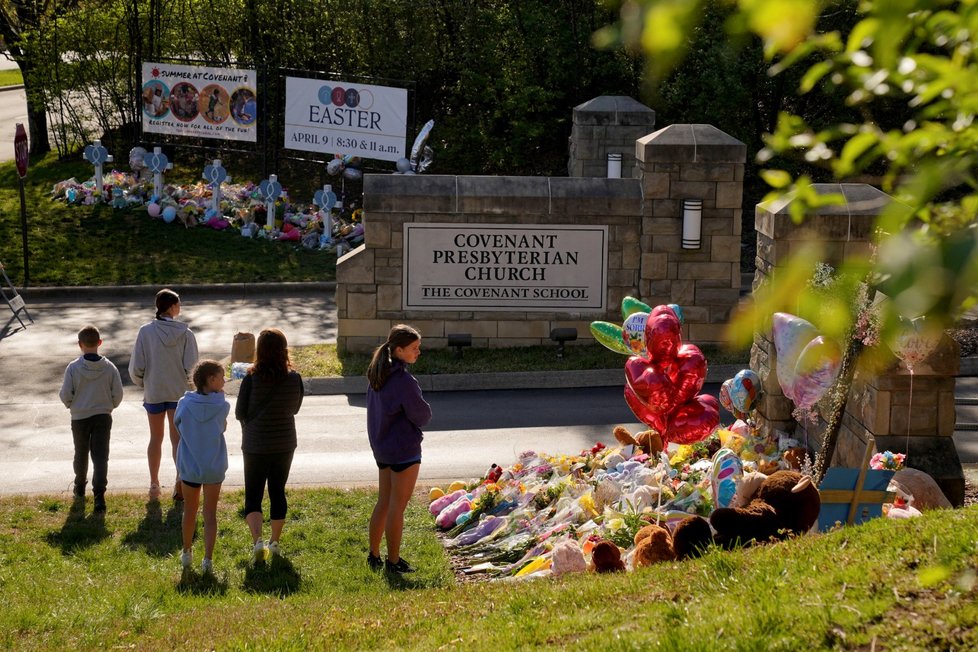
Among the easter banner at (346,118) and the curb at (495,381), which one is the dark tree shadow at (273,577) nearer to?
the curb at (495,381)

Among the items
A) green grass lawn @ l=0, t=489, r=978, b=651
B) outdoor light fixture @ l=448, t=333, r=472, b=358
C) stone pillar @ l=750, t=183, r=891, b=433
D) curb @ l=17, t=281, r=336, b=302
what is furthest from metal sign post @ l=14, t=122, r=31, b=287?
stone pillar @ l=750, t=183, r=891, b=433

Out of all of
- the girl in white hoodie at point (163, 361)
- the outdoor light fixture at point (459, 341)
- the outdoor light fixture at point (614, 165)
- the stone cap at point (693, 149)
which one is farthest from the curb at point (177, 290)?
the girl in white hoodie at point (163, 361)

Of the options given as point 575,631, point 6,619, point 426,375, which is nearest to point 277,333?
point 6,619

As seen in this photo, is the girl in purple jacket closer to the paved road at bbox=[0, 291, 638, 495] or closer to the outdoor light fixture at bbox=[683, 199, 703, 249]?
the paved road at bbox=[0, 291, 638, 495]

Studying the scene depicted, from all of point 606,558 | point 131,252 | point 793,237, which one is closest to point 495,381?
→ point 793,237

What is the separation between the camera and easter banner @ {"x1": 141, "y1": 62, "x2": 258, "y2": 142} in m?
23.3

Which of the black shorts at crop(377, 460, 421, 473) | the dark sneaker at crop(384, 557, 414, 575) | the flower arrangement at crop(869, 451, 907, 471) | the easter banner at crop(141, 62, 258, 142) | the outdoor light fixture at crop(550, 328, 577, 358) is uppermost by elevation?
the easter banner at crop(141, 62, 258, 142)

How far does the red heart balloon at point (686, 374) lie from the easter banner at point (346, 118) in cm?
1479

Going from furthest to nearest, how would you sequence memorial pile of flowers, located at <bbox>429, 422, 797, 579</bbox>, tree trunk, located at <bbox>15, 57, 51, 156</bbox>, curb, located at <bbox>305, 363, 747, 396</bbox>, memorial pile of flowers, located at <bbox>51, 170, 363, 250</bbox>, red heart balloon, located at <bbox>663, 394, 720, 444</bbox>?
1. tree trunk, located at <bbox>15, 57, 51, 156</bbox>
2. memorial pile of flowers, located at <bbox>51, 170, 363, 250</bbox>
3. curb, located at <bbox>305, 363, 747, 396</bbox>
4. red heart balloon, located at <bbox>663, 394, 720, 444</bbox>
5. memorial pile of flowers, located at <bbox>429, 422, 797, 579</bbox>

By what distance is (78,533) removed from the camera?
8812 millimetres

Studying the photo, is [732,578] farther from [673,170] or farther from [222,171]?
[222,171]

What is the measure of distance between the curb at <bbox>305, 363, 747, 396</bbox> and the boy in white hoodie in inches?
180

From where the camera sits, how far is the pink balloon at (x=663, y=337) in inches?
323

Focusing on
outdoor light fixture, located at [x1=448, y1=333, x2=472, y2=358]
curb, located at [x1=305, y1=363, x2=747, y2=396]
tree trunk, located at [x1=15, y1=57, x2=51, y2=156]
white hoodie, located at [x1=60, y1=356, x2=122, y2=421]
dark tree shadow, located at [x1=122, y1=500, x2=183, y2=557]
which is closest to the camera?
dark tree shadow, located at [x1=122, y1=500, x2=183, y2=557]
